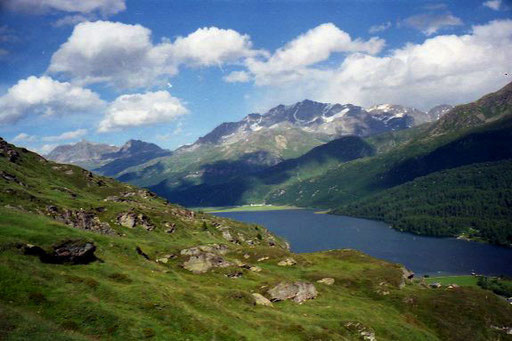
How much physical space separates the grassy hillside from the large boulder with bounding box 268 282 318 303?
1.94 m

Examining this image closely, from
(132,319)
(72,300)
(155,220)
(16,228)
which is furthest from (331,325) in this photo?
(155,220)

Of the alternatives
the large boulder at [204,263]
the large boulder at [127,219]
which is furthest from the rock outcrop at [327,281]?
the large boulder at [127,219]

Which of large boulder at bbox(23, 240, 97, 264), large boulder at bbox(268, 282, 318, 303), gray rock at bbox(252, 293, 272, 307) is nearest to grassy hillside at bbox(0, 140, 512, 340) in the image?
large boulder at bbox(23, 240, 97, 264)

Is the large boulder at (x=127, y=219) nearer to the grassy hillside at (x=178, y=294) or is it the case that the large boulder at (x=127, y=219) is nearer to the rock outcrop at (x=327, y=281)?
the grassy hillside at (x=178, y=294)

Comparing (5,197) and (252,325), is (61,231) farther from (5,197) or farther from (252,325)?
(5,197)

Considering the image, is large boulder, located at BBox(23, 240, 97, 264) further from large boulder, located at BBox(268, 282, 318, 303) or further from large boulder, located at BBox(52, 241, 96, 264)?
large boulder, located at BBox(268, 282, 318, 303)

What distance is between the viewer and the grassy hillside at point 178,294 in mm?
58688

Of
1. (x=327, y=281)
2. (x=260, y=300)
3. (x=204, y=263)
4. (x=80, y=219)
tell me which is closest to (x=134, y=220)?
(x=80, y=219)

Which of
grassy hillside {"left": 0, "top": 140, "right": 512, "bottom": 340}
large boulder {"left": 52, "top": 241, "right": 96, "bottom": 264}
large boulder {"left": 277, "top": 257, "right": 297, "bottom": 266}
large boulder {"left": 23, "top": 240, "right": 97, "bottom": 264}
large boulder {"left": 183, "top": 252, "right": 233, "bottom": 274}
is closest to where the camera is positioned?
grassy hillside {"left": 0, "top": 140, "right": 512, "bottom": 340}

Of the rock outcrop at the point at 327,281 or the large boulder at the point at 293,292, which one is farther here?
the rock outcrop at the point at 327,281

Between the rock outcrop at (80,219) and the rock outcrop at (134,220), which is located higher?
the rock outcrop at (80,219)

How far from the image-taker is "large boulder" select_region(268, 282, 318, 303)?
108 meters

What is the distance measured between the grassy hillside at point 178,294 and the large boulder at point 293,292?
1.94 metres

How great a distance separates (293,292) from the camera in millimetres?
112625
